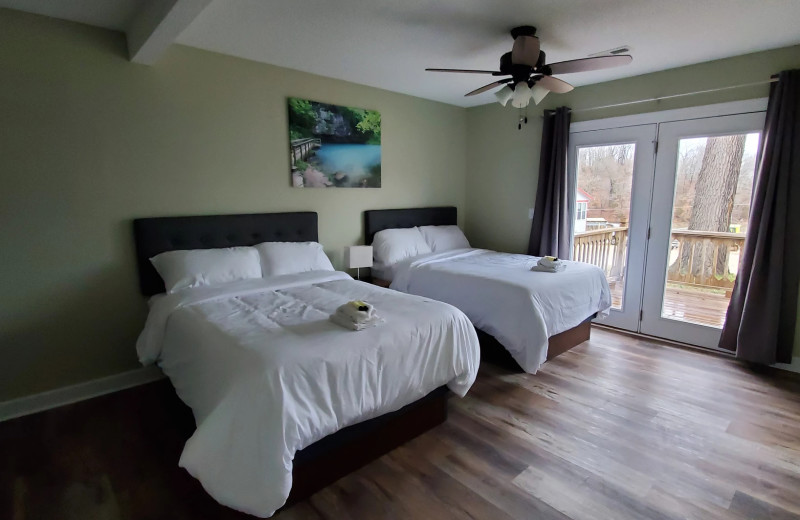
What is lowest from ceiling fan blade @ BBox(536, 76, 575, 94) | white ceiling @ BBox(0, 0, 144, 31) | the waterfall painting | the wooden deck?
the wooden deck

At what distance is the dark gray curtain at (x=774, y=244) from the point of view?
295 centimetres

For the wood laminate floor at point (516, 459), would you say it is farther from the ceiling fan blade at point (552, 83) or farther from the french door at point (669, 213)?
the ceiling fan blade at point (552, 83)

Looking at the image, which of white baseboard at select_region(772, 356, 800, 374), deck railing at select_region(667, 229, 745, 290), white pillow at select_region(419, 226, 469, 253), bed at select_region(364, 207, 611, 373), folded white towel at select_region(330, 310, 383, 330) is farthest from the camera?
white pillow at select_region(419, 226, 469, 253)

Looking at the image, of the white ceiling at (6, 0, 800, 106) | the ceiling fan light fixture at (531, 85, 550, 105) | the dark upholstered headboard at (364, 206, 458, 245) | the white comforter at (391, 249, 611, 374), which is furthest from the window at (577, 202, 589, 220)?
the ceiling fan light fixture at (531, 85, 550, 105)

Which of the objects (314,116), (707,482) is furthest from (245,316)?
(707,482)

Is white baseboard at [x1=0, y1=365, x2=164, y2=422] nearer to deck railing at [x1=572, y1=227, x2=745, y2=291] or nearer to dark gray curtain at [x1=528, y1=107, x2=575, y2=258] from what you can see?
dark gray curtain at [x1=528, y1=107, x2=575, y2=258]

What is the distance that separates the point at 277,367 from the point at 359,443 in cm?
71

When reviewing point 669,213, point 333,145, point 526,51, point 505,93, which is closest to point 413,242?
point 333,145

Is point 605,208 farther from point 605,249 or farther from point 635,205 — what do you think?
point 605,249

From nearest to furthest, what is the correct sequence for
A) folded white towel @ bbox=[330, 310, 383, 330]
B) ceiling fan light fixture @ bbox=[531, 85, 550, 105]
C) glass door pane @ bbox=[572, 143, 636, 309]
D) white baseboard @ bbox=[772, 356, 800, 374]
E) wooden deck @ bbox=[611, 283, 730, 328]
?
folded white towel @ bbox=[330, 310, 383, 330]
ceiling fan light fixture @ bbox=[531, 85, 550, 105]
white baseboard @ bbox=[772, 356, 800, 374]
wooden deck @ bbox=[611, 283, 730, 328]
glass door pane @ bbox=[572, 143, 636, 309]

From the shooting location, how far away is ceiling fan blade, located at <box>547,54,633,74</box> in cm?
238

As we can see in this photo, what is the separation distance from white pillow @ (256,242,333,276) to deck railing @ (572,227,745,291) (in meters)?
3.00

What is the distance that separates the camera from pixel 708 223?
3482 mm

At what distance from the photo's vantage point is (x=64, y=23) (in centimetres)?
248
